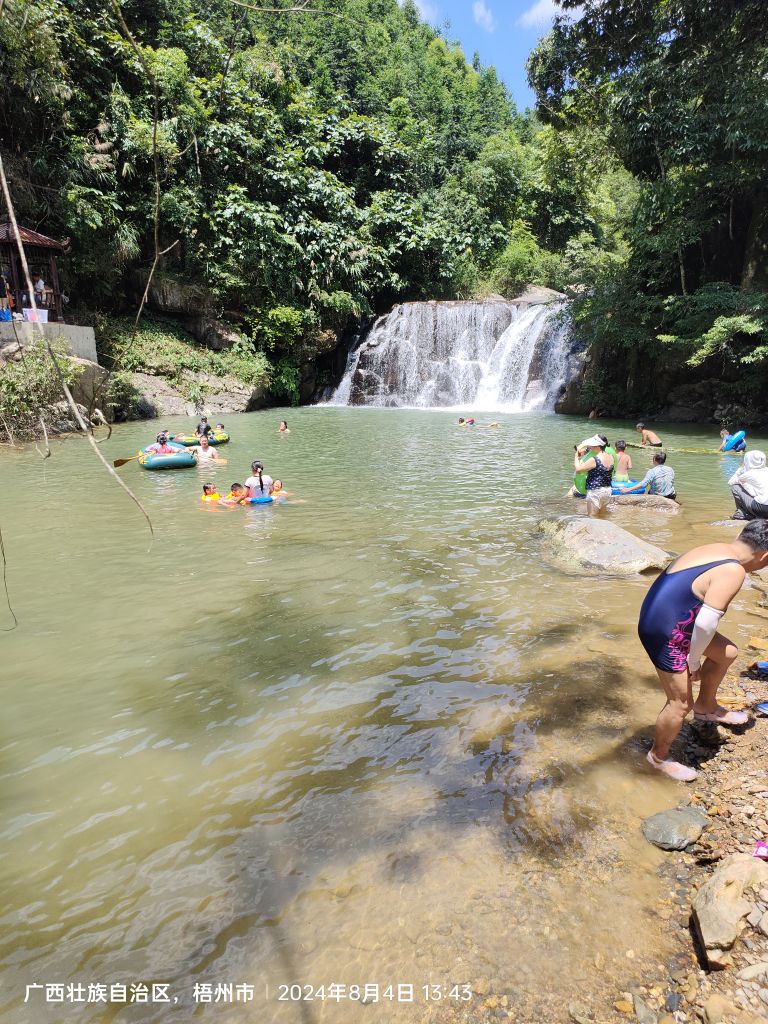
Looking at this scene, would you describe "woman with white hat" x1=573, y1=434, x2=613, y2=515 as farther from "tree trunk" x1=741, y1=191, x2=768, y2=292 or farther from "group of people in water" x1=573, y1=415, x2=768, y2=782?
"tree trunk" x1=741, y1=191, x2=768, y2=292

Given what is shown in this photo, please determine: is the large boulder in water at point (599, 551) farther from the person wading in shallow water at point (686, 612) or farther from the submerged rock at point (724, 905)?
the submerged rock at point (724, 905)

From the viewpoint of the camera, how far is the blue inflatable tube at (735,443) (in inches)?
529

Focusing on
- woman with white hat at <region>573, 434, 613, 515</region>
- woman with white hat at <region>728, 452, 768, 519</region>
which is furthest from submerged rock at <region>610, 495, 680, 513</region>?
woman with white hat at <region>728, 452, 768, 519</region>

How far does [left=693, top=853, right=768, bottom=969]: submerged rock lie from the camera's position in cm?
229

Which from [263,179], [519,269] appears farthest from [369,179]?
[519,269]

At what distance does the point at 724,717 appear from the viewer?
381 cm

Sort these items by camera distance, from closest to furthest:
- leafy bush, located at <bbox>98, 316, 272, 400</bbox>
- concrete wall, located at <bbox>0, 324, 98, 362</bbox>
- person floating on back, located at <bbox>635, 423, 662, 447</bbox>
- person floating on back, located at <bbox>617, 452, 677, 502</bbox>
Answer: person floating on back, located at <bbox>617, 452, 677, 502</bbox> → person floating on back, located at <bbox>635, 423, 662, 447</bbox> → concrete wall, located at <bbox>0, 324, 98, 362</bbox> → leafy bush, located at <bbox>98, 316, 272, 400</bbox>

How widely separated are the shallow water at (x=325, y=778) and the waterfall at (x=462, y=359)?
1892 centimetres

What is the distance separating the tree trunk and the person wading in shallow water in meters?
18.0

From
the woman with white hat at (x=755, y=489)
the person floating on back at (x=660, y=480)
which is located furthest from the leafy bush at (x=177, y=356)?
the woman with white hat at (x=755, y=489)

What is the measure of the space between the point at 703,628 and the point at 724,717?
1.05 metres

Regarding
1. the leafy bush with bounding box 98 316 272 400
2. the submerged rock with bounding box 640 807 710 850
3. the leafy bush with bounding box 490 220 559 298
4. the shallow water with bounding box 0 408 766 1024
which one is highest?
the leafy bush with bounding box 490 220 559 298

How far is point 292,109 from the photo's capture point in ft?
93.5

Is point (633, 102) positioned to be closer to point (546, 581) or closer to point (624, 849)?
point (546, 581)
